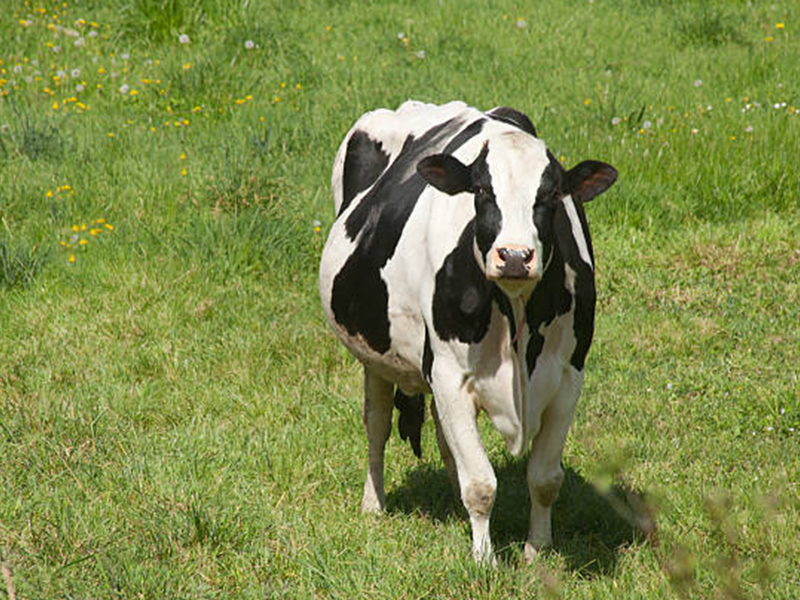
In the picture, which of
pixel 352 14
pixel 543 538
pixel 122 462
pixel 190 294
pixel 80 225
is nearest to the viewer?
pixel 543 538

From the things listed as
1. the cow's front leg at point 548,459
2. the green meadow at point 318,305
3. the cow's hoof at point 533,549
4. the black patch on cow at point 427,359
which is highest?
the black patch on cow at point 427,359

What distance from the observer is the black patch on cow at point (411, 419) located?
5059 mm

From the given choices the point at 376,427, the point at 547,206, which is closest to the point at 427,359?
the point at 547,206

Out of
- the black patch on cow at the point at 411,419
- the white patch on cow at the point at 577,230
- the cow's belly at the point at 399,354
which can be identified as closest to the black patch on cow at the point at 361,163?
the cow's belly at the point at 399,354

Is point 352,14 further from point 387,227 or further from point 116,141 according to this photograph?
point 387,227

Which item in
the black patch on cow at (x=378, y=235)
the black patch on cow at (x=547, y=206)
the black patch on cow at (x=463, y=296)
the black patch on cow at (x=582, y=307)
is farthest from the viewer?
the black patch on cow at (x=378, y=235)

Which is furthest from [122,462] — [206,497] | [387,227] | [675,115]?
[675,115]

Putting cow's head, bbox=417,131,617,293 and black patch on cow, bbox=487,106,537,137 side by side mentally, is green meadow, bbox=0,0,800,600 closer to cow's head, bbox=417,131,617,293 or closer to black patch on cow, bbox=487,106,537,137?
cow's head, bbox=417,131,617,293

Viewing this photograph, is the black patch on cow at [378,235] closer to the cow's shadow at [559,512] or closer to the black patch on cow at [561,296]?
the black patch on cow at [561,296]

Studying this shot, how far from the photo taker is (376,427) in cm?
495

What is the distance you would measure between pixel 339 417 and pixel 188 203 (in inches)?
108

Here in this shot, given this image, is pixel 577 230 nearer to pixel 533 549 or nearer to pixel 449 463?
pixel 533 549

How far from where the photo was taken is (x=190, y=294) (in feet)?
22.1

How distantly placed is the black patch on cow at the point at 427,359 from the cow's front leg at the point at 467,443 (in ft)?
0.25
